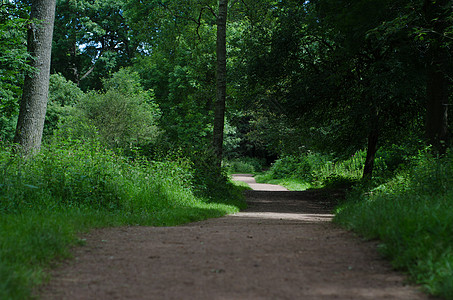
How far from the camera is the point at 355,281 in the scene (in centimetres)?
384

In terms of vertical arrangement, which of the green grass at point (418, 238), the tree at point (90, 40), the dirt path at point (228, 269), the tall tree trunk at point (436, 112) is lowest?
the dirt path at point (228, 269)

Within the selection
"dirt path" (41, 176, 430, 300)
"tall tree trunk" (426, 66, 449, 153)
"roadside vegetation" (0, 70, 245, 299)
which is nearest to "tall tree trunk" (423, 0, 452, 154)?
"tall tree trunk" (426, 66, 449, 153)

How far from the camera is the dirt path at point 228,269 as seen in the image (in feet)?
11.8

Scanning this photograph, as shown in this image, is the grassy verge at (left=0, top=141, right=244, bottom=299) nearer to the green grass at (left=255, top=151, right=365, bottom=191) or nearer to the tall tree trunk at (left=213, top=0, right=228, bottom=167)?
the tall tree trunk at (left=213, top=0, right=228, bottom=167)

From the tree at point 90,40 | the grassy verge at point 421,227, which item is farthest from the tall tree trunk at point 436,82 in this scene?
the tree at point 90,40

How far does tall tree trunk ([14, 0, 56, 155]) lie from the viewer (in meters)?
10.7

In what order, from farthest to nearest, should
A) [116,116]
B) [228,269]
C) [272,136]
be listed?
[116,116] → [272,136] → [228,269]

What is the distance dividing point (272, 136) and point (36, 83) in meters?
16.7

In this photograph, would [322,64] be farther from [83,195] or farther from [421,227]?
[421,227]

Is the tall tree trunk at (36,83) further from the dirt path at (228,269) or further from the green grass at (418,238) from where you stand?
the green grass at (418,238)

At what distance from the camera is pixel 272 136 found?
84.4ft

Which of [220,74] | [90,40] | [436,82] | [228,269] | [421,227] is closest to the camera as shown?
[228,269]

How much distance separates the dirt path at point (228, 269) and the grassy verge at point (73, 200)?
0.39 meters

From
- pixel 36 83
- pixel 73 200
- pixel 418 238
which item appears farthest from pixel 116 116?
pixel 418 238
